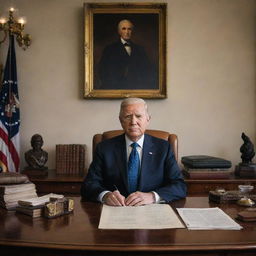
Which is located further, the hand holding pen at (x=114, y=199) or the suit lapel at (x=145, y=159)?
the suit lapel at (x=145, y=159)

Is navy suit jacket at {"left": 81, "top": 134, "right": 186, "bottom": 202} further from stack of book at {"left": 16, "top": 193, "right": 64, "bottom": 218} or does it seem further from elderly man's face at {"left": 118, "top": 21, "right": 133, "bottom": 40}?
elderly man's face at {"left": 118, "top": 21, "right": 133, "bottom": 40}

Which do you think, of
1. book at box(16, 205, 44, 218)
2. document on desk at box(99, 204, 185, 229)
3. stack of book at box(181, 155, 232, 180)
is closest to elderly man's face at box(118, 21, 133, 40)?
stack of book at box(181, 155, 232, 180)

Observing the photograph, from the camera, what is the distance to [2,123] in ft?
12.2

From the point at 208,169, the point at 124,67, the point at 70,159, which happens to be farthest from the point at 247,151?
the point at 70,159

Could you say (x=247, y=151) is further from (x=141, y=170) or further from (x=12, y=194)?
(x=12, y=194)

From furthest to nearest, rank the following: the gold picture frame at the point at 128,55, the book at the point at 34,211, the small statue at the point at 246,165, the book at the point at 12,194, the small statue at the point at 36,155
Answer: the gold picture frame at the point at 128,55 < the small statue at the point at 36,155 < the small statue at the point at 246,165 < the book at the point at 12,194 < the book at the point at 34,211

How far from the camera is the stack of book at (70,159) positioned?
12.3 ft

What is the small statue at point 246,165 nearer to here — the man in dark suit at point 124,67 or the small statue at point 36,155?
the man in dark suit at point 124,67

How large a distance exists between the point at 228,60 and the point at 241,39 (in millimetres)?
305

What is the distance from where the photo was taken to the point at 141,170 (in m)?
2.28

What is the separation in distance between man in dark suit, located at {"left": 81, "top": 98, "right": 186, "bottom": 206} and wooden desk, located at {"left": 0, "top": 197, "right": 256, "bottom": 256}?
2.33 feet

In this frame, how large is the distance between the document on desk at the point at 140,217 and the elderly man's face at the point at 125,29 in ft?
8.55

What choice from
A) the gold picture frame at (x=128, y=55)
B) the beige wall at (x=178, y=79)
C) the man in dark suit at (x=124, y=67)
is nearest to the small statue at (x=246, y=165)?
the beige wall at (x=178, y=79)

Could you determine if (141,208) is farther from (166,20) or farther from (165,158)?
(166,20)
